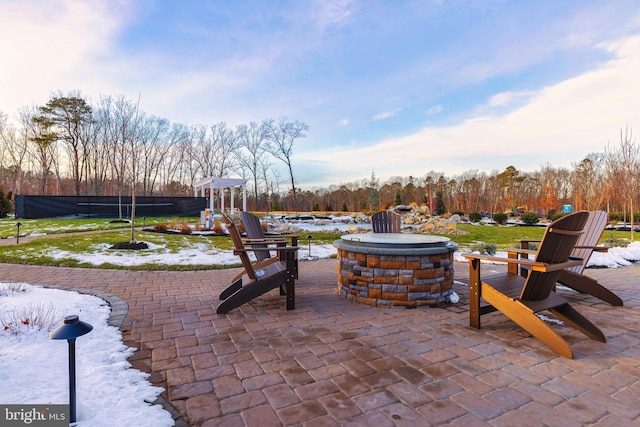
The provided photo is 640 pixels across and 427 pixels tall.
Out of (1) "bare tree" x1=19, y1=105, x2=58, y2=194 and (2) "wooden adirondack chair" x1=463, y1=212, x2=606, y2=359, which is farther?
(1) "bare tree" x1=19, y1=105, x2=58, y2=194

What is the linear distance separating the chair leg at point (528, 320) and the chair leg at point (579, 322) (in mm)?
337

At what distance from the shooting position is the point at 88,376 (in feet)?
6.58

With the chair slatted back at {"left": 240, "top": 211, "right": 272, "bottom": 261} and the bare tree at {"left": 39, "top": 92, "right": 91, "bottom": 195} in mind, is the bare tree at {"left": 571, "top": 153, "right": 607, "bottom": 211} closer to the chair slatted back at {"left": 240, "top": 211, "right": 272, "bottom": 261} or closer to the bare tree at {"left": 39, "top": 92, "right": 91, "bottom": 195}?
the chair slatted back at {"left": 240, "top": 211, "right": 272, "bottom": 261}

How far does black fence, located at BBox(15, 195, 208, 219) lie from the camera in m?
18.0

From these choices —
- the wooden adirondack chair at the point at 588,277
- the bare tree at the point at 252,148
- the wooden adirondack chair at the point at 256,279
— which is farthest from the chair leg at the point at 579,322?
the bare tree at the point at 252,148

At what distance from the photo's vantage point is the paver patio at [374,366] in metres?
1.69

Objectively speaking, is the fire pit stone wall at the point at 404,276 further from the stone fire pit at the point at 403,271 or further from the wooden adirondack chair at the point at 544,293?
the wooden adirondack chair at the point at 544,293

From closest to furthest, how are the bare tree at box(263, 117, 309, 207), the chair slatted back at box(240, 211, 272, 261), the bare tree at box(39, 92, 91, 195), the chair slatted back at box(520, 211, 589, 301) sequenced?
the chair slatted back at box(520, 211, 589, 301)
the chair slatted back at box(240, 211, 272, 261)
the bare tree at box(39, 92, 91, 195)
the bare tree at box(263, 117, 309, 207)

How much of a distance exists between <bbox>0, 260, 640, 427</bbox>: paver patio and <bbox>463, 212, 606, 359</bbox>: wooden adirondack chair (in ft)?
0.39

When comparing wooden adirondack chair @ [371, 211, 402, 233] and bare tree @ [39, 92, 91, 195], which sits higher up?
bare tree @ [39, 92, 91, 195]

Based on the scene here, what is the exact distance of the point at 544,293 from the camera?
2.73m

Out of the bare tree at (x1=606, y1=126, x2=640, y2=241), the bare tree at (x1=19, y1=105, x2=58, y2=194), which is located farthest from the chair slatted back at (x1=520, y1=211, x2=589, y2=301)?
the bare tree at (x1=19, y1=105, x2=58, y2=194)

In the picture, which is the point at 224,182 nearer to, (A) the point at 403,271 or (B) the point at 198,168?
(A) the point at 403,271

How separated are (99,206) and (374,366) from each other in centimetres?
2242
